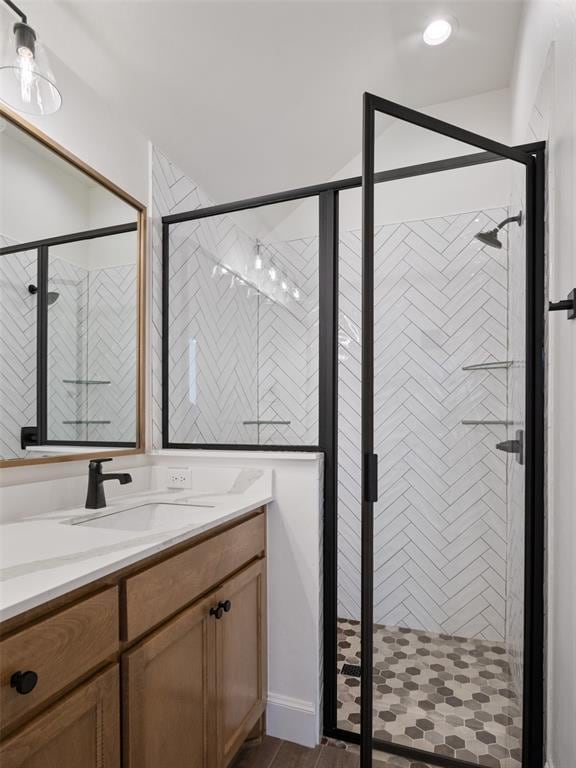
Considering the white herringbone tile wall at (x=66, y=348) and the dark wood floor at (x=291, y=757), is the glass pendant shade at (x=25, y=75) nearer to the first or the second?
Result: the white herringbone tile wall at (x=66, y=348)

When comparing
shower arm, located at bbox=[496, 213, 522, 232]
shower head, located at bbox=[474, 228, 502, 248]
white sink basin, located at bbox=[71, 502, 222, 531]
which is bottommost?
white sink basin, located at bbox=[71, 502, 222, 531]

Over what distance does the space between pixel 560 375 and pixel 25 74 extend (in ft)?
5.47

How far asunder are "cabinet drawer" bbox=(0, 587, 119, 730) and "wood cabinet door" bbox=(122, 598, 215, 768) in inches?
4.3

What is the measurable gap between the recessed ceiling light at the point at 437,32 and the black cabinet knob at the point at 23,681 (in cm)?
255

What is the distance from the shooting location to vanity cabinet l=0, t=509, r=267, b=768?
740 millimetres

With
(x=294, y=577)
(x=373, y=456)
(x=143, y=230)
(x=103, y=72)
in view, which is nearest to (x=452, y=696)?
(x=294, y=577)

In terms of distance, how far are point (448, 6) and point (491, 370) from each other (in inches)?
63.8

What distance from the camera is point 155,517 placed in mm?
1448

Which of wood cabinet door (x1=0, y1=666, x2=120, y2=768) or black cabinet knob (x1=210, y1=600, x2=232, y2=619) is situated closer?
wood cabinet door (x1=0, y1=666, x2=120, y2=768)

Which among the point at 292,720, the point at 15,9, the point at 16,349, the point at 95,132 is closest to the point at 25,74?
the point at 15,9

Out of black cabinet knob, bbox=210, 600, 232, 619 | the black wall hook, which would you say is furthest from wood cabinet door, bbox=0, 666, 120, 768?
the black wall hook

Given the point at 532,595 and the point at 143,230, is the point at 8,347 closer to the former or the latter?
the point at 143,230

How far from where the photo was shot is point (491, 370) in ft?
4.15

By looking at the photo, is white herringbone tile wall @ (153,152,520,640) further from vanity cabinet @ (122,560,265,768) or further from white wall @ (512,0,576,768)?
vanity cabinet @ (122,560,265,768)
